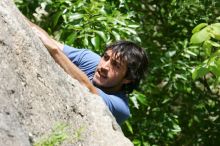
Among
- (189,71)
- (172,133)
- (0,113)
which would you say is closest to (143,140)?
(172,133)

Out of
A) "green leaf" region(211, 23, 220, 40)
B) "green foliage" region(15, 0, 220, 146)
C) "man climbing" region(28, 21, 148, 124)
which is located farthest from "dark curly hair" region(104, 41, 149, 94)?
"green leaf" region(211, 23, 220, 40)

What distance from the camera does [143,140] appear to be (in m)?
5.22

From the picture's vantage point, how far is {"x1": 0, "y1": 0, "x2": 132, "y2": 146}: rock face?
7.59 ft

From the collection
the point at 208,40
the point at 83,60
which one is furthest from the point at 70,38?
the point at 208,40

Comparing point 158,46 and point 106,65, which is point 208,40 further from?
point 158,46

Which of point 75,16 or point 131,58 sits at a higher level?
point 131,58

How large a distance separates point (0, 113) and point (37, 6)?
3.03 metres

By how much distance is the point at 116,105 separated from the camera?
338cm

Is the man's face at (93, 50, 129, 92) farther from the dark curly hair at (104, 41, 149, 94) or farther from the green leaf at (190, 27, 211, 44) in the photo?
the green leaf at (190, 27, 211, 44)

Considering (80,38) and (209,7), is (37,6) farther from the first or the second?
(209,7)

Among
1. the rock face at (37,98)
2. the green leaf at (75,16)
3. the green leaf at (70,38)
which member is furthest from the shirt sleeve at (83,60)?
the green leaf at (75,16)

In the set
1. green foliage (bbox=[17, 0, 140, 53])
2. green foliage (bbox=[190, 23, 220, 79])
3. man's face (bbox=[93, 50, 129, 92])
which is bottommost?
green foliage (bbox=[17, 0, 140, 53])

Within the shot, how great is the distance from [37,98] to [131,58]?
107cm

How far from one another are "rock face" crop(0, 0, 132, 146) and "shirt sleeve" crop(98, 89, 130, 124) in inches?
11.4
